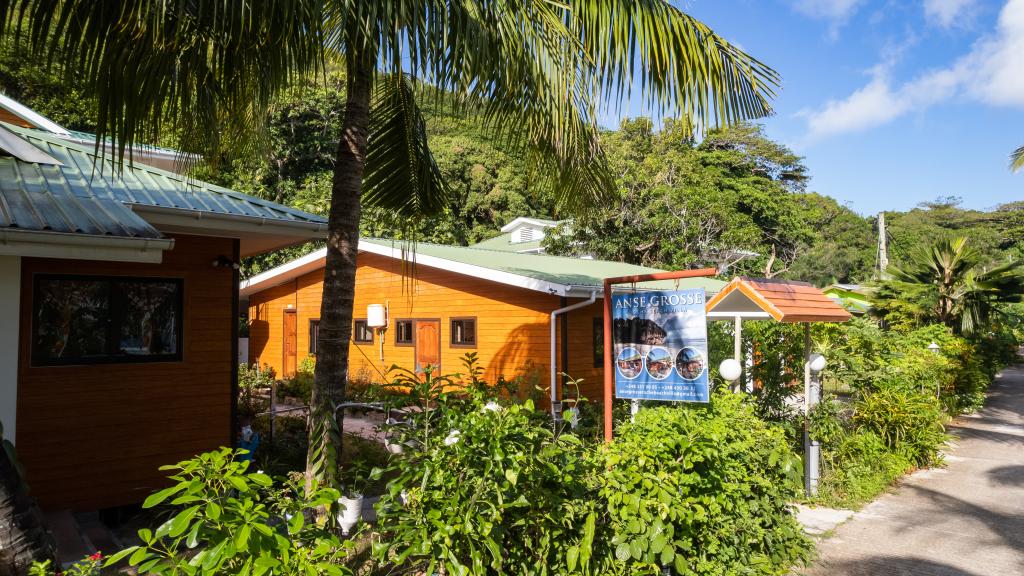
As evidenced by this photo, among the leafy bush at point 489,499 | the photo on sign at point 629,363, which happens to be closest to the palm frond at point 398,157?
the photo on sign at point 629,363

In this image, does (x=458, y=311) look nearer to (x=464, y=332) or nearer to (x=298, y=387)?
(x=464, y=332)

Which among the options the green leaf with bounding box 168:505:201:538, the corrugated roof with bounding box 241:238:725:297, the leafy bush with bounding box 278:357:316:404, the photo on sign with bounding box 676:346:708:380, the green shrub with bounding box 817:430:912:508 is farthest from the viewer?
the leafy bush with bounding box 278:357:316:404

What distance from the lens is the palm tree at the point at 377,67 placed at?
3.27 metres

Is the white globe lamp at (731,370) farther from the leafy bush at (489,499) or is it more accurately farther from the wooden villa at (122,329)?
the wooden villa at (122,329)

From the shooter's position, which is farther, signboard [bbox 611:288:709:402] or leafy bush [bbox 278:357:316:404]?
leafy bush [bbox 278:357:316:404]

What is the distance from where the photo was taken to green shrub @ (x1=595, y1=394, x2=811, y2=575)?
12.2 feet

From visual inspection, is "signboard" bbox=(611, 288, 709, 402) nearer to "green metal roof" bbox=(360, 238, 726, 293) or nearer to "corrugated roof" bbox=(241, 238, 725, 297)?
"corrugated roof" bbox=(241, 238, 725, 297)

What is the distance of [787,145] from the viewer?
42.5 meters

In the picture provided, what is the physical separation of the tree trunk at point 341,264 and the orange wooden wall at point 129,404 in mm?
2515

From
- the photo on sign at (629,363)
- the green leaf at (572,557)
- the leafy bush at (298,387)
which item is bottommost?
the leafy bush at (298,387)

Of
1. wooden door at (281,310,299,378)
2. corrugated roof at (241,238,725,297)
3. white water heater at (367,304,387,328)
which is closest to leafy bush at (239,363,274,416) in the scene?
white water heater at (367,304,387,328)

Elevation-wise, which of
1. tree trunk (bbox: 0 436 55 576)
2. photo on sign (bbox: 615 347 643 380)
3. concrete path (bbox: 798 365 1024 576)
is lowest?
concrete path (bbox: 798 365 1024 576)

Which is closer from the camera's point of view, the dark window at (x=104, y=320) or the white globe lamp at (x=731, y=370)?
the dark window at (x=104, y=320)

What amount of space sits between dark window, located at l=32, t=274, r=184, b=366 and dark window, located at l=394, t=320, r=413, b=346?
310 inches
